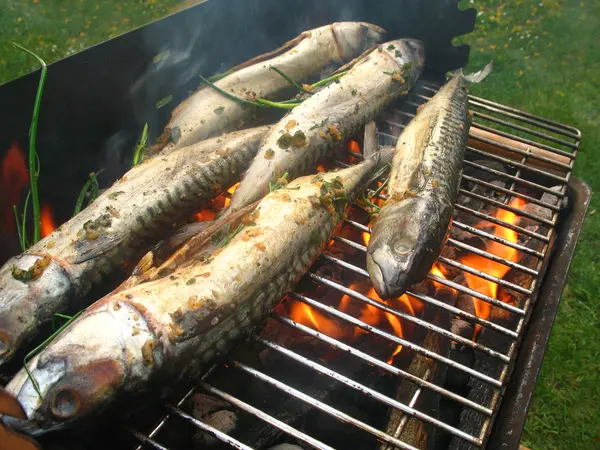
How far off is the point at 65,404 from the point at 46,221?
6.09 ft

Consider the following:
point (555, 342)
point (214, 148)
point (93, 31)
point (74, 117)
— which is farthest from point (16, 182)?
point (93, 31)

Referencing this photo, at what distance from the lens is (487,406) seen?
8.70ft

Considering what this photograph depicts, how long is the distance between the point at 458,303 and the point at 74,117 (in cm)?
295

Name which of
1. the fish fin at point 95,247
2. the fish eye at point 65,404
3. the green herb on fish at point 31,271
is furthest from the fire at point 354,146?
the fish eye at point 65,404

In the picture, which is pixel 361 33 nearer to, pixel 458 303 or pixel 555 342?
pixel 458 303

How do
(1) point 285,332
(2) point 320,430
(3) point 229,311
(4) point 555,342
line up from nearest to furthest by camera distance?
(3) point 229,311 → (2) point 320,430 → (1) point 285,332 → (4) point 555,342

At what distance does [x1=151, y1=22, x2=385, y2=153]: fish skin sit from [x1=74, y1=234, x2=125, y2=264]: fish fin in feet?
3.37

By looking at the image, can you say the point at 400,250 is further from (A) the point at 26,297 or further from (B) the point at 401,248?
(A) the point at 26,297

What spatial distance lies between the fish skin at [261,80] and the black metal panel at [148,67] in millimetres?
381

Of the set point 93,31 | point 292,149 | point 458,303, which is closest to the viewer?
point 458,303

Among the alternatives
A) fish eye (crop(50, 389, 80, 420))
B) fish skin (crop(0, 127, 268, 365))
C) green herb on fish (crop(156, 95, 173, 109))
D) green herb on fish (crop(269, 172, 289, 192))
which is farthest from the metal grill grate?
green herb on fish (crop(156, 95, 173, 109))

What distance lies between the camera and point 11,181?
3354 millimetres

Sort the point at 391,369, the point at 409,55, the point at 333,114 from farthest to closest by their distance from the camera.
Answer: the point at 409,55 < the point at 333,114 < the point at 391,369

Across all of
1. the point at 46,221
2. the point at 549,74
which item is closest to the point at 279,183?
the point at 46,221
